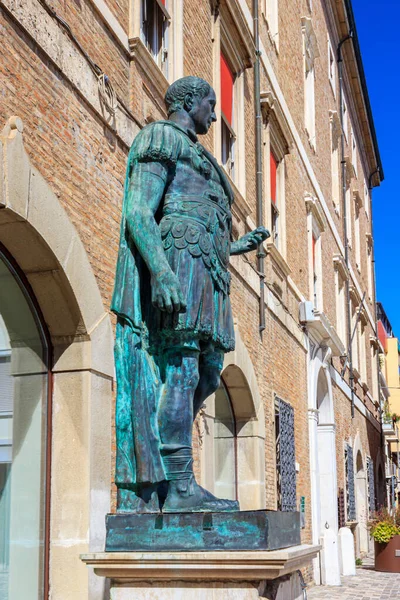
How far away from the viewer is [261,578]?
3.77 m

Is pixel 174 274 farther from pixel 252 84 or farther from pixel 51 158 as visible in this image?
pixel 252 84

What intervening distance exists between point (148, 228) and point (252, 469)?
898 centimetres

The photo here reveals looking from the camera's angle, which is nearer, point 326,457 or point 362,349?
point 326,457

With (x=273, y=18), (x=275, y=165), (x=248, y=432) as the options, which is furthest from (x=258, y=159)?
(x=248, y=432)

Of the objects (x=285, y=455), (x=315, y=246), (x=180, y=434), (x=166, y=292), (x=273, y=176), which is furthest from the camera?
(x=315, y=246)

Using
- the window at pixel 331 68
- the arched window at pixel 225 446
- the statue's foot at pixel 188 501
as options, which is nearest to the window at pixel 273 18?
the arched window at pixel 225 446

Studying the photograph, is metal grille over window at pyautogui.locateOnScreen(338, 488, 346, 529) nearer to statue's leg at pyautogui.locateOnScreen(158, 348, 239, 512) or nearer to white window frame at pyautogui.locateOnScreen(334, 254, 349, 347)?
white window frame at pyautogui.locateOnScreen(334, 254, 349, 347)

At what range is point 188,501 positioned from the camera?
4.21 meters

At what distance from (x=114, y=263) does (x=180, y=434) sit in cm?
380

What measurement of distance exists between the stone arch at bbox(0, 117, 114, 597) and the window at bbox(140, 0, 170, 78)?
3383mm

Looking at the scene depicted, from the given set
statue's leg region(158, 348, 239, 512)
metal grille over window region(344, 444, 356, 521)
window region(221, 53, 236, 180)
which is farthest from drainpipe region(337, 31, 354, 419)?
statue's leg region(158, 348, 239, 512)

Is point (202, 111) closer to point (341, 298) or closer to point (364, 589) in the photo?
point (364, 589)

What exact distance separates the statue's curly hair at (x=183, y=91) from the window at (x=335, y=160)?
20.8 m

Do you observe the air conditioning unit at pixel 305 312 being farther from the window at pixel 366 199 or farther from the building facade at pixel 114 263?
the window at pixel 366 199
